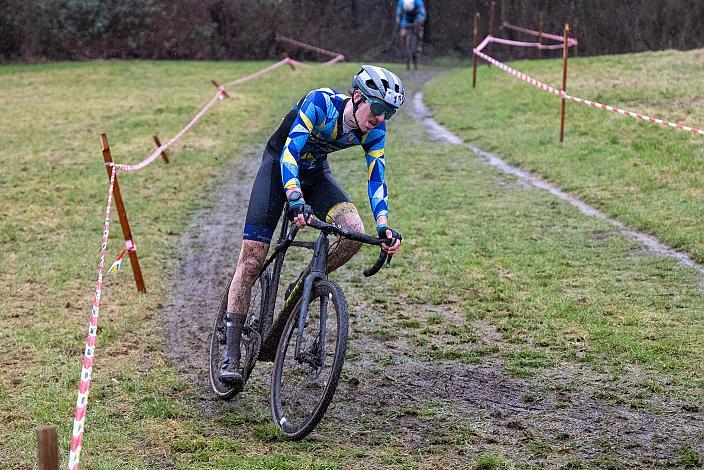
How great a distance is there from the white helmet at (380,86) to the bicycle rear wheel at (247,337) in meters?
→ 1.64

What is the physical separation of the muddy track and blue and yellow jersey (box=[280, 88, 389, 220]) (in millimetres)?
1350

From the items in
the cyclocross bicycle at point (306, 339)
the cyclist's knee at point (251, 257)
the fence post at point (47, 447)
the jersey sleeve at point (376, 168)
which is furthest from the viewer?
the cyclist's knee at point (251, 257)

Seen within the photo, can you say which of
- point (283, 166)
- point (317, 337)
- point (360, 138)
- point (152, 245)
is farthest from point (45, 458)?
point (152, 245)

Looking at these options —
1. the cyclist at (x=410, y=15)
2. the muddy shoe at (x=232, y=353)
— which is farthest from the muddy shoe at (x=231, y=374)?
the cyclist at (x=410, y=15)

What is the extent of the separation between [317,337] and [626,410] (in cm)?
215

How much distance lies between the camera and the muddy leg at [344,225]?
6488mm

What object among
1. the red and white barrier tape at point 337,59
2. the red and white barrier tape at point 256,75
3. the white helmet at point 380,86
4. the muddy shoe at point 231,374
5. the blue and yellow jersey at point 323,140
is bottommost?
the muddy shoe at point 231,374

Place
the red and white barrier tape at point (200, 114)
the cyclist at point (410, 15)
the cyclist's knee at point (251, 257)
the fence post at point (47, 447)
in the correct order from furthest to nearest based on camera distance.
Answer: the cyclist at point (410, 15)
the red and white barrier tape at point (200, 114)
the cyclist's knee at point (251, 257)
the fence post at point (47, 447)

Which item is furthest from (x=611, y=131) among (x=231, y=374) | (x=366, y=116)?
(x=231, y=374)

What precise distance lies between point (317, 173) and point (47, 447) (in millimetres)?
3642

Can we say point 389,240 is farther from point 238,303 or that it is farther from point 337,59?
point 337,59

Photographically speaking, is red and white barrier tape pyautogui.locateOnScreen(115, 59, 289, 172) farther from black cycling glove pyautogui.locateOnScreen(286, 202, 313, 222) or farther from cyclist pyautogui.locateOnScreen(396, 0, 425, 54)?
black cycling glove pyautogui.locateOnScreen(286, 202, 313, 222)

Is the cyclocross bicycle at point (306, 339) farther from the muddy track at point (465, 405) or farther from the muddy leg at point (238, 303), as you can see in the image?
the muddy track at point (465, 405)

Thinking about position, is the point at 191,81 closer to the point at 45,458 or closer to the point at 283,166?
the point at 283,166
